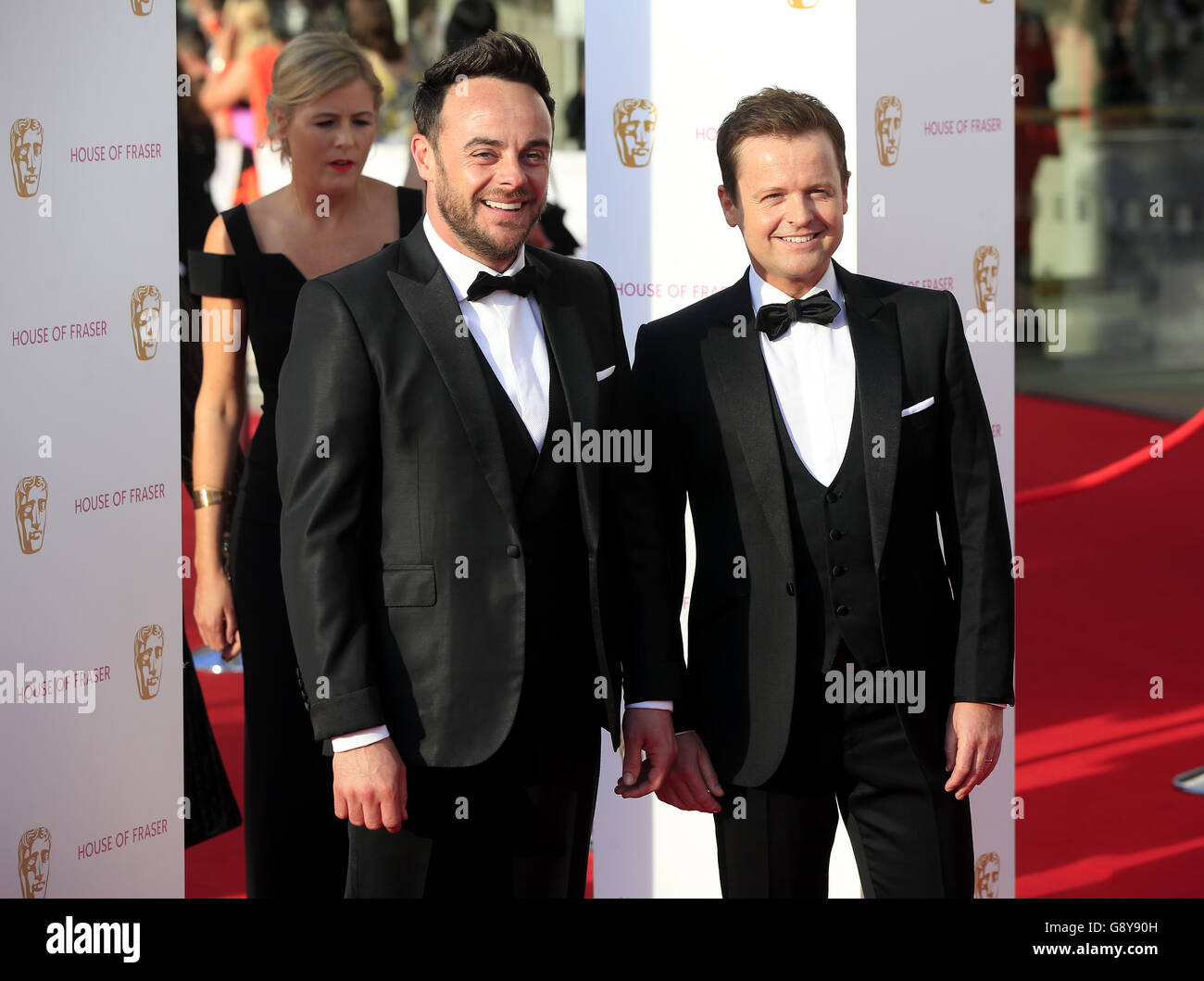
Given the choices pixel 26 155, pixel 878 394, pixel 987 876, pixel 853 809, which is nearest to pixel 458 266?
pixel 878 394

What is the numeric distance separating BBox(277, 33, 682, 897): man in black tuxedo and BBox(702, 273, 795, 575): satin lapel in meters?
0.19

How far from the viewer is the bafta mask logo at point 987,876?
3275 millimetres

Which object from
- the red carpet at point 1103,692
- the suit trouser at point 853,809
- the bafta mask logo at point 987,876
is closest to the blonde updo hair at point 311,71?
the suit trouser at point 853,809

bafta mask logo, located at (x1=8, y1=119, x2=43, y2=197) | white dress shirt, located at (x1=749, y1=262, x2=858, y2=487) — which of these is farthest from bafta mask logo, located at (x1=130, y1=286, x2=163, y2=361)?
white dress shirt, located at (x1=749, y1=262, x2=858, y2=487)

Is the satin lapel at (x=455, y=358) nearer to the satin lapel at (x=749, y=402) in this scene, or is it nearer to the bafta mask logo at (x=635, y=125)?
the satin lapel at (x=749, y=402)

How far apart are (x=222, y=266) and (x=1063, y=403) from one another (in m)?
9.79

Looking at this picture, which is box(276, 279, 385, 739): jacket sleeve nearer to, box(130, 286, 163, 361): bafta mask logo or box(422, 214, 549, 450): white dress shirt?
box(422, 214, 549, 450): white dress shirt

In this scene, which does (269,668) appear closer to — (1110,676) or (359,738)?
(359,738)

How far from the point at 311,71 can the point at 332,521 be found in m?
1.41

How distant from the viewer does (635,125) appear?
3203 millimetres

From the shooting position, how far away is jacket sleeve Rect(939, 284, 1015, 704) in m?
2.28

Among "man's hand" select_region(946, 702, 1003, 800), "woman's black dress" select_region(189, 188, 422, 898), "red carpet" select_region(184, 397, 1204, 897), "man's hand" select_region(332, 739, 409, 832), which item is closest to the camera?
"man's hand" select_region(332, 739, 409, 832)
